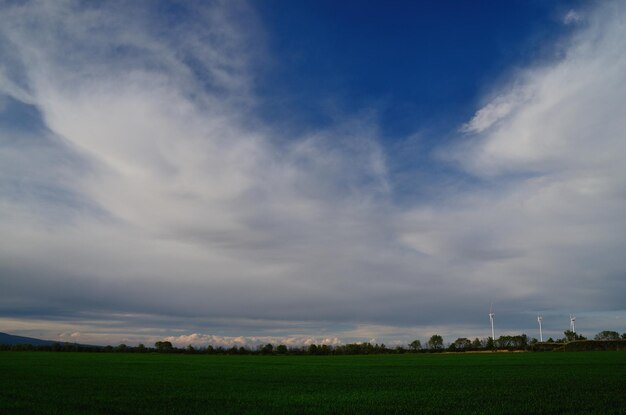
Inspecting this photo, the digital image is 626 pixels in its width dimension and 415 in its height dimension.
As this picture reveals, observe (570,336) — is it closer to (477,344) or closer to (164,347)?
(477,344)

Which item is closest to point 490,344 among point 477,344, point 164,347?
point 477,344

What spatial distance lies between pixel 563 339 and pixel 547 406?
194610mm

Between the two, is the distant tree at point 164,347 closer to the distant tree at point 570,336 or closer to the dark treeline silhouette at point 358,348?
the dark treeline silhouette at point 358,348

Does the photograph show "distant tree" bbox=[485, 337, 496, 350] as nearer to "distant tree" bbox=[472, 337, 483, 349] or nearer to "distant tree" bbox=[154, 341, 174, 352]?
"distant tree" bbox=[472, 337, 483, 349]

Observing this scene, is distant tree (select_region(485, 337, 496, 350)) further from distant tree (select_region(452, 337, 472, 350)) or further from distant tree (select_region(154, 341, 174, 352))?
distant tree (select_region(154, 341, 174, 352))

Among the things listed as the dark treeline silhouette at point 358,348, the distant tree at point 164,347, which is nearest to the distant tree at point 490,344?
the dark treeline silhouette at point 358,348

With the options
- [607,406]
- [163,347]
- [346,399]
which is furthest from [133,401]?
[163,347]

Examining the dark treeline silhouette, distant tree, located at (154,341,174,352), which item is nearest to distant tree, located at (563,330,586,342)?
the dark treeline silhouette

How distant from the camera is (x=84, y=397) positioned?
2323 cm

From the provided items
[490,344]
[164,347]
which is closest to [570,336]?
[490,344]

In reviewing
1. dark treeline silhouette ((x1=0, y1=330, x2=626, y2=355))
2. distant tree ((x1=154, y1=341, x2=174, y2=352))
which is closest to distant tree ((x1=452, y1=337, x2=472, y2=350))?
dark treeline silhouette ((x1=0, y1=330, x2=626, y2=355))

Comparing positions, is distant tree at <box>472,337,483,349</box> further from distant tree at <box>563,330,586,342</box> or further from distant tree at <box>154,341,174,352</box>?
distant tree at <box>154,341,174,352</box>

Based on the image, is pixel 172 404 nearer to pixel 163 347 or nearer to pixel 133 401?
pixel 133 401

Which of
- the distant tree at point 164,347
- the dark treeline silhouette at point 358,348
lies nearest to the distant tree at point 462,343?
the dark treeline silhouette at point 358,348
